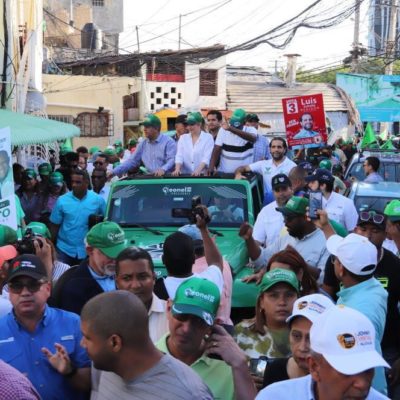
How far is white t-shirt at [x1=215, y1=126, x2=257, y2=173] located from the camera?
428 inches

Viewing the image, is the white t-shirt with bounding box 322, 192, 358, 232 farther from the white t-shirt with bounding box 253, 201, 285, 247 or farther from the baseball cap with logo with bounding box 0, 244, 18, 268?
the baseball cap with logo with bounding box 0, 244, 18, 268

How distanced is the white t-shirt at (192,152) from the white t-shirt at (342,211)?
249 centimetres

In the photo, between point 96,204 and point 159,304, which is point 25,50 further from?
point 159,304

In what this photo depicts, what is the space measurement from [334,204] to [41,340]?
509 cm

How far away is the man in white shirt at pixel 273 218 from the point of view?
7.96 m

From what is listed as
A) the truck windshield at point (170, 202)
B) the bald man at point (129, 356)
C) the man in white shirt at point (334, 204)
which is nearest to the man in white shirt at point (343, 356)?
the bald man at point (129, 356)

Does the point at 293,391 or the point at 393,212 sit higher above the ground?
the point at 393,212

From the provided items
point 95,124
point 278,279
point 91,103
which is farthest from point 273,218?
point 91,103

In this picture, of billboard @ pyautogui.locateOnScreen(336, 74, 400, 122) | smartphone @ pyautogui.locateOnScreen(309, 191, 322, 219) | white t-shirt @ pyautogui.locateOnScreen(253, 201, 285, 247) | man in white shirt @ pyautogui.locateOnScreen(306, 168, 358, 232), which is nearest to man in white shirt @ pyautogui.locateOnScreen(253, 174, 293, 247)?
white t-shirt @ pyautogui.locateOnScreen(253, 201, 285, 247)

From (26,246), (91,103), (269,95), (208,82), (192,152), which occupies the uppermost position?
(208,82)

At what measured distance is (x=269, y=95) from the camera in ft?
154

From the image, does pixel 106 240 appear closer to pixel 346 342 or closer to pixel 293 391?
pixel 293 391

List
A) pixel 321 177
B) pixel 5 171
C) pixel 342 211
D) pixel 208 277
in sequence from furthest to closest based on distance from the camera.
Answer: pixel 321 177
pixel 342 211
pixel 5 171
pixel 208 277

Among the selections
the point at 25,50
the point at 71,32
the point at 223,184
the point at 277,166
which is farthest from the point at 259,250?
the point at 71,32
